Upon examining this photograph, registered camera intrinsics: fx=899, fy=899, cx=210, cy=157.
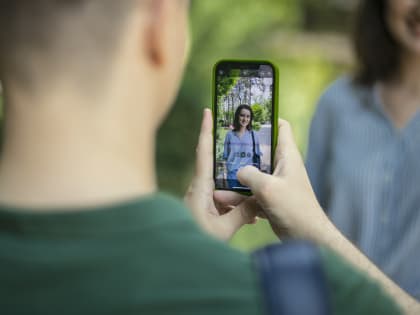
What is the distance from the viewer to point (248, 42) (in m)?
6.45

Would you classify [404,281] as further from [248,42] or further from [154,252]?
[248,42]

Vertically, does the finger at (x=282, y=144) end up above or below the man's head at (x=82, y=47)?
below

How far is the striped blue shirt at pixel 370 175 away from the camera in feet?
8.71

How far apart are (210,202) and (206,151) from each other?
0.10 m

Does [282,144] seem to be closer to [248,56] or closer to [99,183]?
[99,183]

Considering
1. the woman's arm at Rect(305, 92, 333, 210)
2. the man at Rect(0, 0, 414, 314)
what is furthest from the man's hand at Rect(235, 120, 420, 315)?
the woman's arm at Rect(305, 92, 333, 210)

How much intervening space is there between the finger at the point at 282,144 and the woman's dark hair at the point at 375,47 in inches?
52.1

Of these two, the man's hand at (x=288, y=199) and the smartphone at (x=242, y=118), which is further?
the smartphone at (x=242, y=118)

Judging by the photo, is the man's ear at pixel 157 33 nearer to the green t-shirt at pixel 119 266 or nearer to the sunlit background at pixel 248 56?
the green t-shirt at pixel 119 266

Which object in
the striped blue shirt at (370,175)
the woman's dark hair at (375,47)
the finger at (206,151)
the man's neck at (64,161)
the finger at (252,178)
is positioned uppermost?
the woman's dark hair at (375,47)

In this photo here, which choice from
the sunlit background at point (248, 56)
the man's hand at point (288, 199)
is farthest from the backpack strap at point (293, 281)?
the sunlit background at point (248, 56)

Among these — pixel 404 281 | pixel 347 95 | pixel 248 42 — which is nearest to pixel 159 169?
pixel 248 42

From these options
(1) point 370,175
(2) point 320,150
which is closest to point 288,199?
(1) point 370,175

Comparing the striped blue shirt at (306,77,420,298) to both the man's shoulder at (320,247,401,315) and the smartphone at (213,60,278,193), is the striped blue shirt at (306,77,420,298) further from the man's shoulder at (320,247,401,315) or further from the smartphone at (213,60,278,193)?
the man's shoulder at (320,247,401,315)
